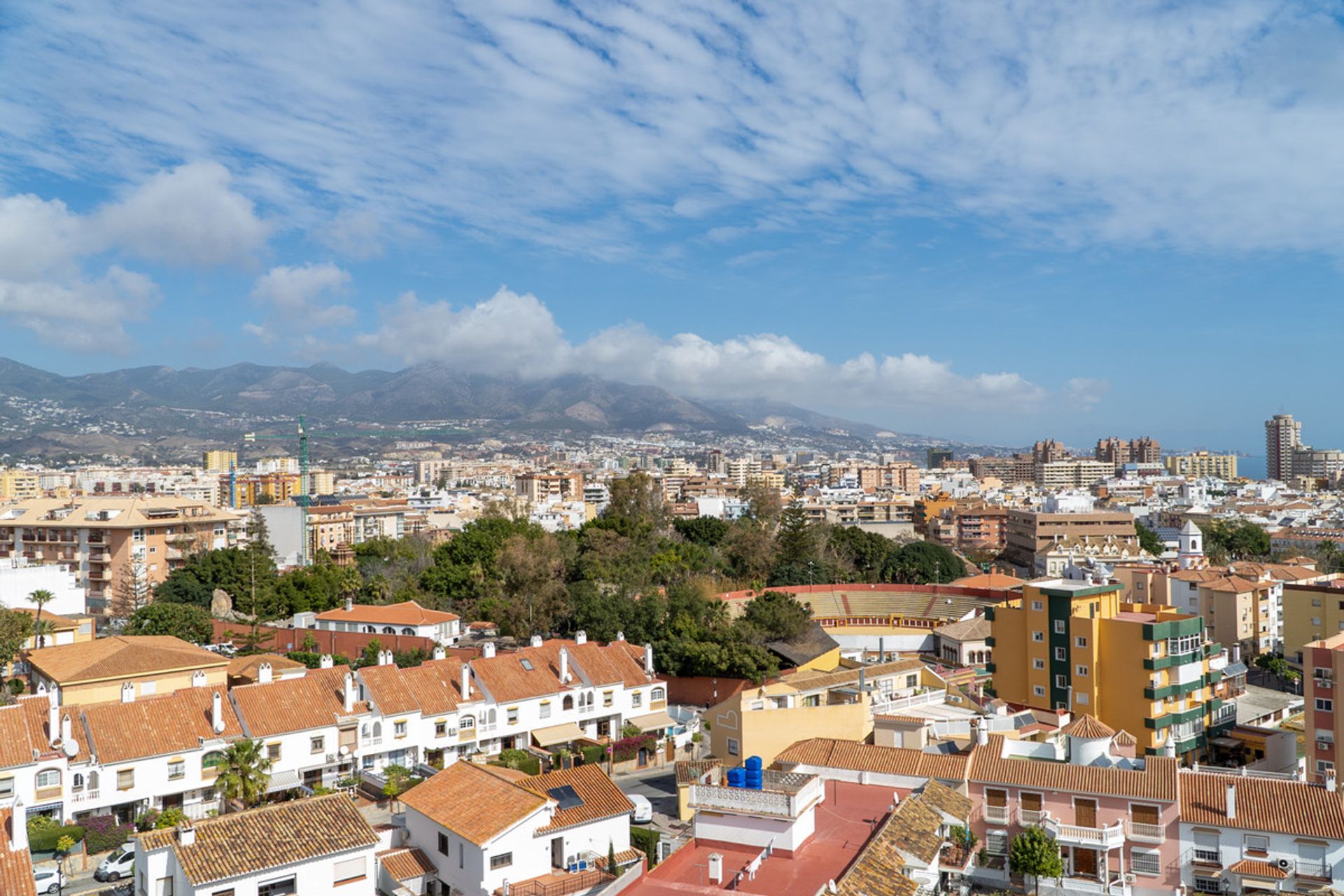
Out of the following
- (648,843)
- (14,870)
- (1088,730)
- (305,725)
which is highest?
(1088,730)

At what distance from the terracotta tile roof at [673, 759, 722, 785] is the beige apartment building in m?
45.6

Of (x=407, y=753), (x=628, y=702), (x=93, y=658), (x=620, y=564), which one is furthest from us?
(x=620, y=564)

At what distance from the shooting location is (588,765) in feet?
73.5

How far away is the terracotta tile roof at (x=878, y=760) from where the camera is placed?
834 inches

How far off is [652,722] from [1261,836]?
19.3m

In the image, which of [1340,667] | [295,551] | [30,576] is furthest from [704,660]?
[295,551]

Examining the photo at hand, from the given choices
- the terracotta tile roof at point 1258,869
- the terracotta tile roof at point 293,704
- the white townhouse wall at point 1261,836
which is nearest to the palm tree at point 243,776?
the terracotta tile roof at point 293,704

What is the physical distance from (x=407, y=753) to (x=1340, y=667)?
25.6 m

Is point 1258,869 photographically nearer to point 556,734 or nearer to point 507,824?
point 507,824

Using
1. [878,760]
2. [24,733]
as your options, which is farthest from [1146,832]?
[24,733]

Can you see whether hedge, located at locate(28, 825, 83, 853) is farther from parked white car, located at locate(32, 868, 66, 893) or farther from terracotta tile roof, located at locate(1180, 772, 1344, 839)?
terracotta tile roof, located at locate(1180, 772, 1344, 839)

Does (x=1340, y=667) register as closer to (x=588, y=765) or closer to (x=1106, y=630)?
(x=1106, y=630)

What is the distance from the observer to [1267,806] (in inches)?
782

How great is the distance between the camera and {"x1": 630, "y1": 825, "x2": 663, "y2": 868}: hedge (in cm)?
2169
